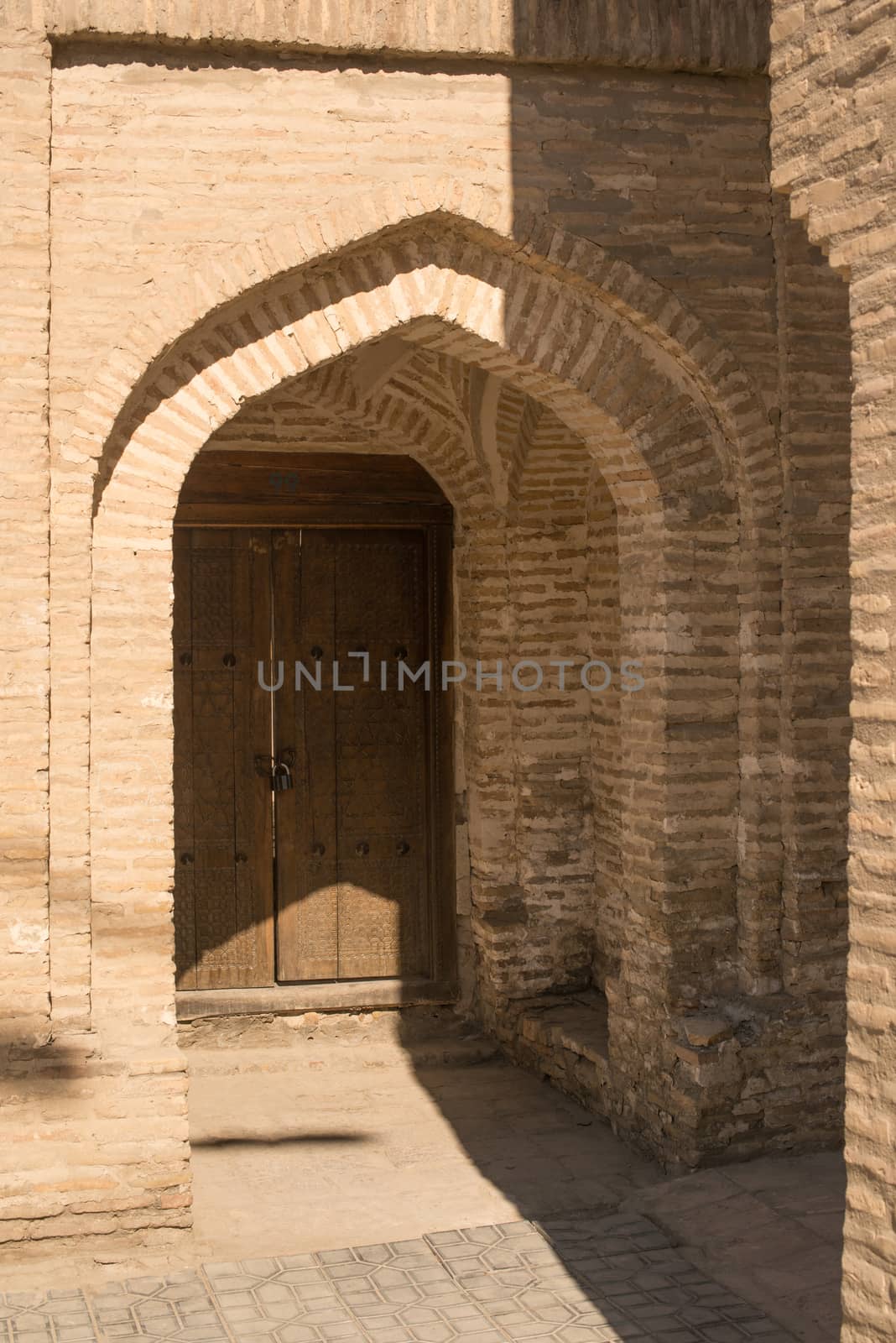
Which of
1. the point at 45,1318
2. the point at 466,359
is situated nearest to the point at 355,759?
the point at 466,359

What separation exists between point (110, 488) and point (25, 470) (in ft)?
0.97

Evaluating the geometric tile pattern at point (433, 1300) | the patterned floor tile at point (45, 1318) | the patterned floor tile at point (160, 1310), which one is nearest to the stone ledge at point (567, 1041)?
the geometric tile pattern at point (433, 1300)

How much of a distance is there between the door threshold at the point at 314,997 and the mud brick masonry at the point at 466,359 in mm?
1475

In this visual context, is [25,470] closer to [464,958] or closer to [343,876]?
[343,876]

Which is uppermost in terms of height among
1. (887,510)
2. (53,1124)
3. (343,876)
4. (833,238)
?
(833,238)

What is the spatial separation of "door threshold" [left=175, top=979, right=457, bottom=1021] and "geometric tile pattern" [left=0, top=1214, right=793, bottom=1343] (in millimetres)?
2343

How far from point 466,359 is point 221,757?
2.57 meters

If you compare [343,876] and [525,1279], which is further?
[343,876]

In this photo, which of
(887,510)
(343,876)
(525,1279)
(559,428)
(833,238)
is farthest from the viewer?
(343,876)

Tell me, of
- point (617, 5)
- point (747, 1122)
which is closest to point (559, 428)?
point (617, 5)

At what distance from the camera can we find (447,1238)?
548cm

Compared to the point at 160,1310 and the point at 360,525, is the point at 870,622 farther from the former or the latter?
the point at 360,525

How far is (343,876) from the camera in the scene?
25.6 feet

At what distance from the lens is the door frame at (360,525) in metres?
7.57
